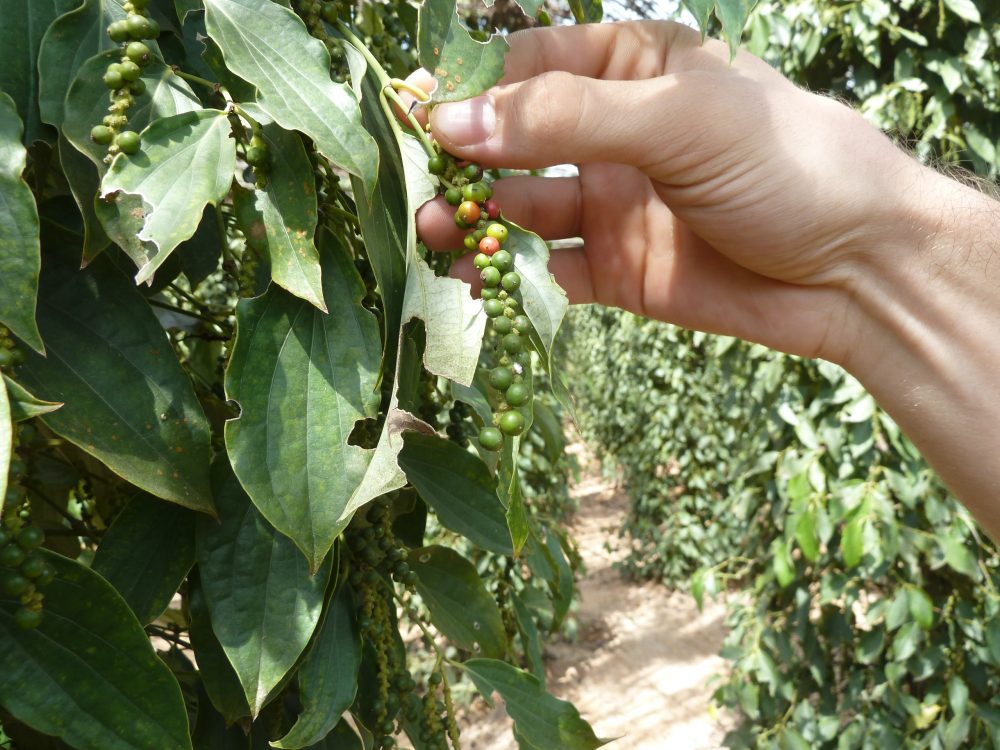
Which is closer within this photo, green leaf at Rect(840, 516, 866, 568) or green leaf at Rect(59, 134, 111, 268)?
green leaf at Rect(59, 134, 111, 268)

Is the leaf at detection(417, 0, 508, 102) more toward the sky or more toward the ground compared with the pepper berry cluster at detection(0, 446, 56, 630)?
more toward the sky

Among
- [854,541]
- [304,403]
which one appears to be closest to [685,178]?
[304,403]

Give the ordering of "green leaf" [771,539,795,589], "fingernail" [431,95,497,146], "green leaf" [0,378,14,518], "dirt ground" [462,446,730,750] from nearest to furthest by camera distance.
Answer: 1. "green leaf" [0,378,14,518]
2. "fingernail" [431,95,497,146]
3. "green leaf" [771,539,795,589]
4. "dirt ground" [462,446,730,750]

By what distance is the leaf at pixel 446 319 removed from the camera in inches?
17.7

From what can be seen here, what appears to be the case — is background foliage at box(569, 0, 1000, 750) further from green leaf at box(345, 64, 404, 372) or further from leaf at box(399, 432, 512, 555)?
green leaf at box(345, 64, 404, 372)

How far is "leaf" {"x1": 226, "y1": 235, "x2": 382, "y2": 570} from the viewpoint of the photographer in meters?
0.43

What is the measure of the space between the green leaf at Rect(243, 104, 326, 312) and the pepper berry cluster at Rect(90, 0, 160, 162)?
0.19 ft

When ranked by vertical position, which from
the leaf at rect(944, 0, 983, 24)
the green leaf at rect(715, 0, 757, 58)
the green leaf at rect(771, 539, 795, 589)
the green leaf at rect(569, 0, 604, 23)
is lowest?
the green leaf at rect(771, 539, 795, 589)

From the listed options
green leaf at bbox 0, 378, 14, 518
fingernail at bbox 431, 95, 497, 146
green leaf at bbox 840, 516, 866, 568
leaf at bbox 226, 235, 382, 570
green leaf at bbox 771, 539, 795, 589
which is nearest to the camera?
green leaf at bbox 0, 378, 14, 518

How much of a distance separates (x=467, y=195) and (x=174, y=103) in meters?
0.18

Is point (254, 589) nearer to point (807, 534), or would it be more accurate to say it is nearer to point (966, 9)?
point (807, 534)

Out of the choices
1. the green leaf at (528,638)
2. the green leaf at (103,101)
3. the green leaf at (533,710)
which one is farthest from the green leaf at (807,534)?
the green leaf at (103,101)

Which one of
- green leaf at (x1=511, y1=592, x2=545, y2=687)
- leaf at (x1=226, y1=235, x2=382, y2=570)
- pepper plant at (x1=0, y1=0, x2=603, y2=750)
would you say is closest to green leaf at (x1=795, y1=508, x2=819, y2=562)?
green leaf at (x1=511, y1=592, x2=545, y2=687)

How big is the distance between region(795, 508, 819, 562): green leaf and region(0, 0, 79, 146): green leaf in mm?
1448
